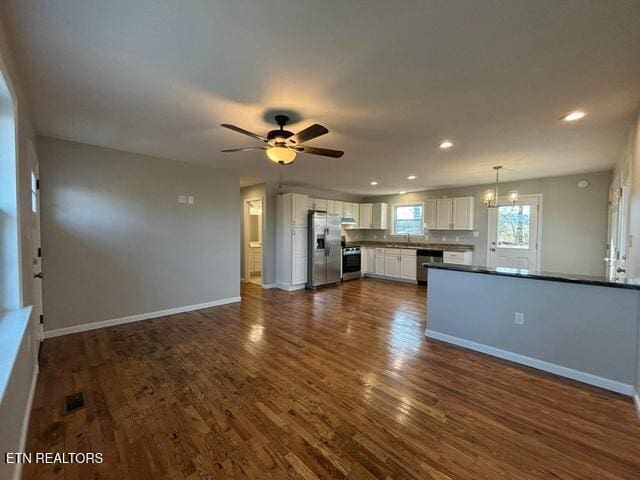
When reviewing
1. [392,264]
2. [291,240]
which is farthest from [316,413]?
[392,264]

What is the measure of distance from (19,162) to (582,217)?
25.7 feet

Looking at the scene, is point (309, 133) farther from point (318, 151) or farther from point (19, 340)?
point (19, 340)

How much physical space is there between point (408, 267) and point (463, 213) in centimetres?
Answer: 185

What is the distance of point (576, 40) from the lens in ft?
5.07

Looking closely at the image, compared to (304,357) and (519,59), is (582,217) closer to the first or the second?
(519,59)

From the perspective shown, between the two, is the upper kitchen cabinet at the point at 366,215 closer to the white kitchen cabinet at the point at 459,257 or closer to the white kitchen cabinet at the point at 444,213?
the white kitchen cabinet at the point at 444,213

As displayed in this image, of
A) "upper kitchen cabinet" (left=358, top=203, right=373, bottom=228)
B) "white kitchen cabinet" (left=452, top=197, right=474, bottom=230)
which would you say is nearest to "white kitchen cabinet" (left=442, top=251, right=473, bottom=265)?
"white kitchen cabinet" (left=452, top=197, right=474, bottom=230)

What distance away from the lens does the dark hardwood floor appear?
1566 mm

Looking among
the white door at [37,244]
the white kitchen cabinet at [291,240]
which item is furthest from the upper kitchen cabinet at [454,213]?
the white door at [37,244]

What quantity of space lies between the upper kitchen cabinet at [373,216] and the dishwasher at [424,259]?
152 centimetres

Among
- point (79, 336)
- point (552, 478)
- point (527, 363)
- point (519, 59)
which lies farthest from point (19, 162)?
point (527, 363)

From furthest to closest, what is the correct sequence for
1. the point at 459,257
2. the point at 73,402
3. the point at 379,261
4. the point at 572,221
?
the point at 379,261
the point at 459,257
the point at 572,221
the point at 73,402

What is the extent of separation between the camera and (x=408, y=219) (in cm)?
768

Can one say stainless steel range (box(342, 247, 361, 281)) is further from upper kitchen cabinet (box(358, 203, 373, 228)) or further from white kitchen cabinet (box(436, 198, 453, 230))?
white kitchen cabinet (box(436, 198, 453, 230))
